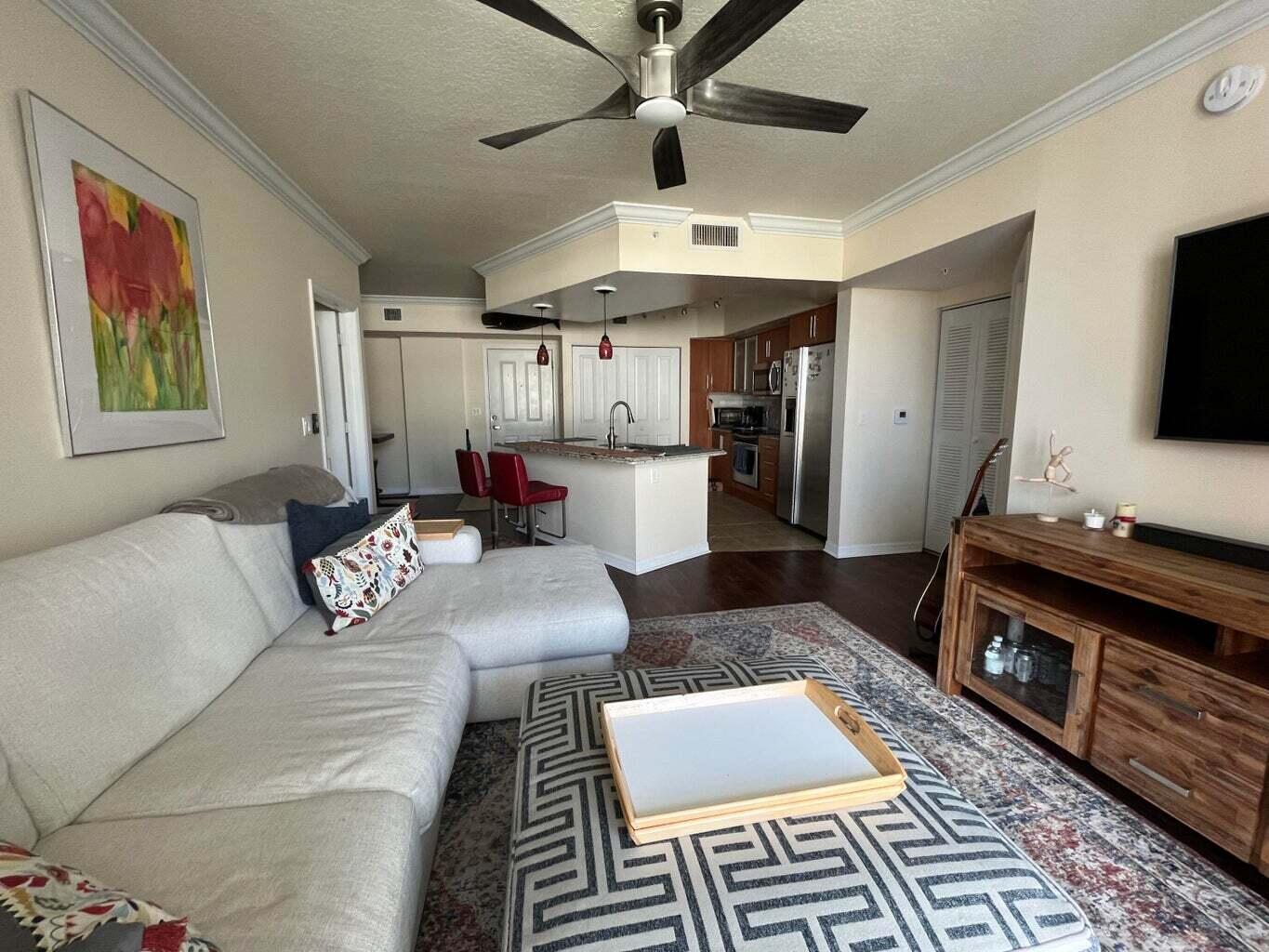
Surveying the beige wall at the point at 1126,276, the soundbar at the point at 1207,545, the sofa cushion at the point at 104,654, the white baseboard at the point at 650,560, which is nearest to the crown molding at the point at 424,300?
the white baseboard at the point at 650,560

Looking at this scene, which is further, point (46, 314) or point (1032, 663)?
point (1032, 663)

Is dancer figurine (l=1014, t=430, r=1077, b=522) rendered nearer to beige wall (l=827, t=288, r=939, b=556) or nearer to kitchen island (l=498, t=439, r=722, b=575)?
beige wall (l=827, t=288, r=939, b=556)

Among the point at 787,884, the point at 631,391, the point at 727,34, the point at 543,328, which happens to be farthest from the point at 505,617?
the point at 631,391

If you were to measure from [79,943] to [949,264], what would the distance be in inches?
162

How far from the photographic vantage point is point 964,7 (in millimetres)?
1623

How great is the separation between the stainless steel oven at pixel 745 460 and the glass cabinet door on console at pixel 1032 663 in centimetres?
400

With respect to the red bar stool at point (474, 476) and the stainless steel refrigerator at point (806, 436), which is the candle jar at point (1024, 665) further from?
the red bar stool at point (474, 476)

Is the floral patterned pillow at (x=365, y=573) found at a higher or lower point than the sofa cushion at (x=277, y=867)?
higher

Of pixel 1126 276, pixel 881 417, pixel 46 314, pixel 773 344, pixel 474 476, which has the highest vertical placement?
pixel 773 344

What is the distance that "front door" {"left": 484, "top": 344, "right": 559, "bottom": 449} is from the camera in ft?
21.7

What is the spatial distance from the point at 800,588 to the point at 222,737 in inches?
120

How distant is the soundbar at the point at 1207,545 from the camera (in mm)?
1512

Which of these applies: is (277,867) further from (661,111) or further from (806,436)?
(806,436)

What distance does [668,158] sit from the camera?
2000 mm
